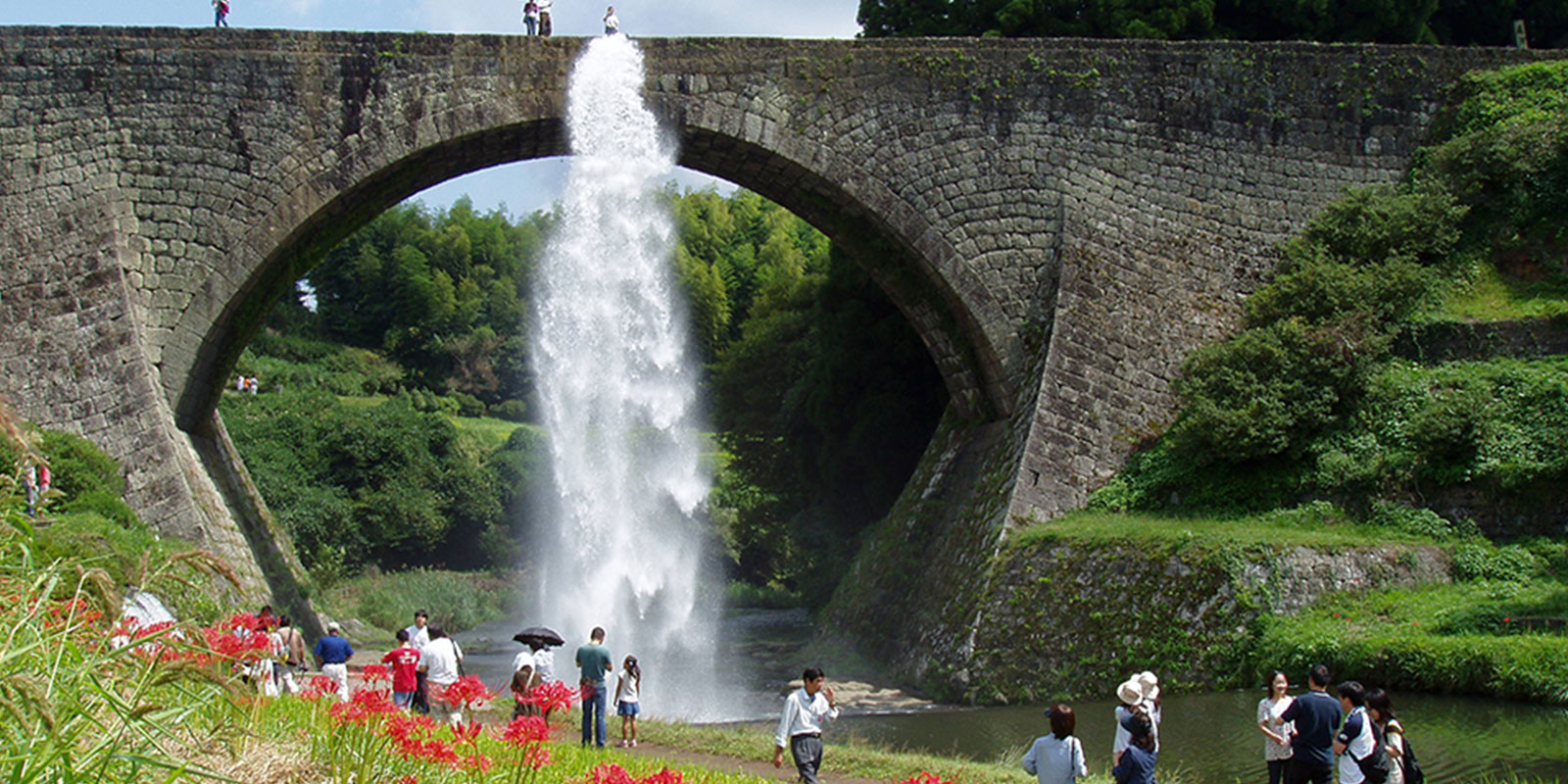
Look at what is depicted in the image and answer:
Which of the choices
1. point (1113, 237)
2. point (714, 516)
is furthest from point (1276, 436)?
point (714, 516)

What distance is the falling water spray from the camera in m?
15.6

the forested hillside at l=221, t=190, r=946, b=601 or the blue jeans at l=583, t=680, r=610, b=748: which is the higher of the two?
the forested hillside at l=221, t=190, r=946, b=601

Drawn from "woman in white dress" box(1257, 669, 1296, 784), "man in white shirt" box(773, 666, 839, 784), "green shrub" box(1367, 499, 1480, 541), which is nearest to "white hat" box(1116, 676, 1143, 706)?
"woman in white dress" box(1257, 669, 1296, 784)

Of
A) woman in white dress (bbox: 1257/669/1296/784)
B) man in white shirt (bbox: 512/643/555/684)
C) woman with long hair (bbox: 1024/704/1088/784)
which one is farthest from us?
man in white shirt (bbox: 512/643/555/684)

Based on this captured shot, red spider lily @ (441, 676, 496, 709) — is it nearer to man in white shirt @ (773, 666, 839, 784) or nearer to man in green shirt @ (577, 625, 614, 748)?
man in white shirt @ (773, 666, 839, 784)

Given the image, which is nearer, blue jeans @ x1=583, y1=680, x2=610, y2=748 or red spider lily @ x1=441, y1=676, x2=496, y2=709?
red spider lily @ x1=441, y1=676, x2=496, y2=709

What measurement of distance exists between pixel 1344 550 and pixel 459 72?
1036 cm

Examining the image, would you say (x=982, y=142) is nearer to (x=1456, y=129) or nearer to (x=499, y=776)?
(x=1456, y=129)

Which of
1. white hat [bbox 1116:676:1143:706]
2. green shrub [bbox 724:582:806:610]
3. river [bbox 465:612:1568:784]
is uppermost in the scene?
white hat [bbox 1116:676:1143:706]

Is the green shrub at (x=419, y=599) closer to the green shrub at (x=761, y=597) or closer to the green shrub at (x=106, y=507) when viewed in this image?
the green shrub at (x=761, y=597)

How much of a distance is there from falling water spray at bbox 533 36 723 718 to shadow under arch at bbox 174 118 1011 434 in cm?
Answer: 78

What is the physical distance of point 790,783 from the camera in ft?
24.3

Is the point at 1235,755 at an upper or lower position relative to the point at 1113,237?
lower

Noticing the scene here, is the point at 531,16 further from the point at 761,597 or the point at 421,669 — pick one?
the point at 761,597
